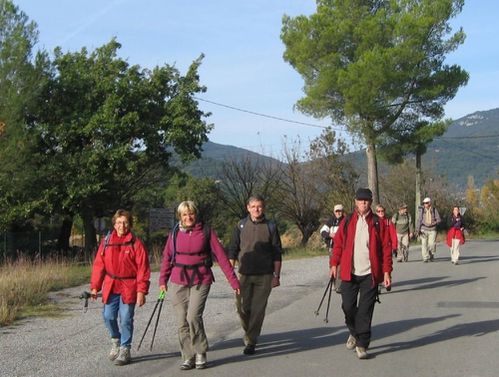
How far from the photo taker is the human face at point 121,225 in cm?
703

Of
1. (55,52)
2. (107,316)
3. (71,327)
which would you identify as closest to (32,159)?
(55,52)

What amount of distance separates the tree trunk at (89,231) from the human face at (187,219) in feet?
73.9

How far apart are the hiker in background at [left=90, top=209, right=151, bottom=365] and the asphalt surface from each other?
40 cm

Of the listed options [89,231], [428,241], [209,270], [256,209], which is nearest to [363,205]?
[256,209]

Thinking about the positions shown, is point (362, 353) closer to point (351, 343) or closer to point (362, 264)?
point (351, 343)

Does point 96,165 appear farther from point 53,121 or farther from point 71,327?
point 71,327

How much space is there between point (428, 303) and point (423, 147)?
83.2 feet

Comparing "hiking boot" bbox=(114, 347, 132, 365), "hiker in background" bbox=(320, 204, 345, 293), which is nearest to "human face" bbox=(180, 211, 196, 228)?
"hiking boot" bbox=(114, 347, 132, 365)

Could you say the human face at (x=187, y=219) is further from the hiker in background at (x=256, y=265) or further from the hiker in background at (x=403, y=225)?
the hiker in background at (x=403, y=225)

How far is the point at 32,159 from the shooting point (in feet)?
85.4

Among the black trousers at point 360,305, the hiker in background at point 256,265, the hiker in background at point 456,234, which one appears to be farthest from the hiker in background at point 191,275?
the hiker in background at point 456,234

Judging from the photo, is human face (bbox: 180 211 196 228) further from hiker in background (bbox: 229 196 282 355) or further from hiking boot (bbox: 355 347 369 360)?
hiking boot (bbox: 355 347 369 360)

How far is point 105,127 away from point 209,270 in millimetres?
21298

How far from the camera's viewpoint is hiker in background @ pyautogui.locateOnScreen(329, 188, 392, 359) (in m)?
7.25
